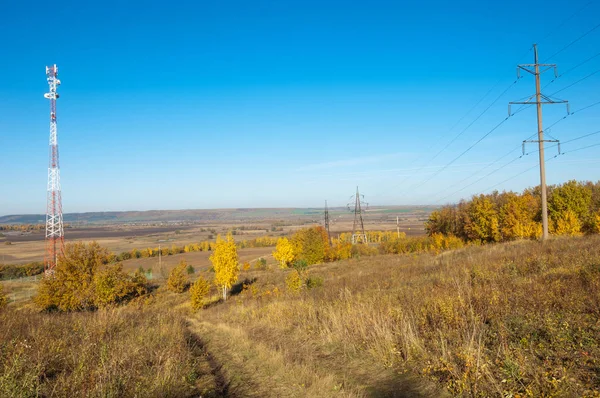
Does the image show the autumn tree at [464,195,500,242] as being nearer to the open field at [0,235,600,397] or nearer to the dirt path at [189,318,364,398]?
the open field at [0,235,600,397]

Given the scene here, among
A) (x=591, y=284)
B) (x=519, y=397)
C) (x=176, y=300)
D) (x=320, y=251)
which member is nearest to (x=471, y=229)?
(x=320, y=251)

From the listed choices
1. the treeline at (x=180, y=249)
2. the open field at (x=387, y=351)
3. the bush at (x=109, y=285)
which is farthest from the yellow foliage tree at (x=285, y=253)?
the open field at (x=387, y=351)

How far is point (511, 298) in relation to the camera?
24.2ft

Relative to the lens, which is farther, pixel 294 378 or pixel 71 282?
pixel 71 282

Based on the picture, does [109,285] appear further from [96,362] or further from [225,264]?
[96,362]

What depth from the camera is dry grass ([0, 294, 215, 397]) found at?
4.97 metres

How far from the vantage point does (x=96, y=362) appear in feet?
19.8

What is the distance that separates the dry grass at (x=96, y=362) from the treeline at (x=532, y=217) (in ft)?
142

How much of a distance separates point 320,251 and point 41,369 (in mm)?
61886

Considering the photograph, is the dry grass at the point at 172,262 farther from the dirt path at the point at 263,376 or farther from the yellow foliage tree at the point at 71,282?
the dirt path at the point at 263,376

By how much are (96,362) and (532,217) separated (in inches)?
2442

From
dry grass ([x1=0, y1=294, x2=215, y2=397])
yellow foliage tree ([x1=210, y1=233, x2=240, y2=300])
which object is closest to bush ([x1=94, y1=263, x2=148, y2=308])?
yellow foliage tree ([x1=210, y1=233, x2=240, y2=300])

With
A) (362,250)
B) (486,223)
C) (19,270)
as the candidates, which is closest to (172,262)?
(19,270)

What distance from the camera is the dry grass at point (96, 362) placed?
4973 mm
